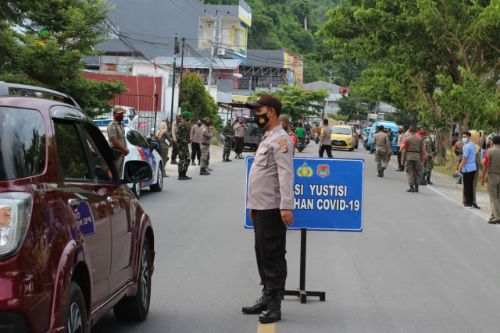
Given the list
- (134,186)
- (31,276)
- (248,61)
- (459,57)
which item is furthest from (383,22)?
(248,61)

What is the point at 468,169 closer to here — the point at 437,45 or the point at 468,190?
the point at 468,190

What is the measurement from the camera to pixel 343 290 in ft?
27.7

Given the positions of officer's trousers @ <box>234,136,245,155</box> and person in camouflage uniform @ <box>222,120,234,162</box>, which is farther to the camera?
officer's trousers @ <box>234,136,245,155</box>

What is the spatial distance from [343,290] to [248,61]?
3556 inches

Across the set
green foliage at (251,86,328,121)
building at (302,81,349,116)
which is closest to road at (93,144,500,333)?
green foliage at (251,86,328,121)

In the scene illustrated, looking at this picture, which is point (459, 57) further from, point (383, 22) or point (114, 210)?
point (114, 210)

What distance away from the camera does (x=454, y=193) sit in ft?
76.0

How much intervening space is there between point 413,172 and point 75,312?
749 inches

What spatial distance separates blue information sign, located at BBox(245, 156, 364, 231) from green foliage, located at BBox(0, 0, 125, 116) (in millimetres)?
10483

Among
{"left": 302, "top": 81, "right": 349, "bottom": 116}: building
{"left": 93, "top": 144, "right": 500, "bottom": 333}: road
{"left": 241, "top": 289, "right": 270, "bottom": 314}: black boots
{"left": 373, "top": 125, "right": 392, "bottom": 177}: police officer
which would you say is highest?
{"left": 302, "top": 81, "right": 349, "bottom": 116}: building

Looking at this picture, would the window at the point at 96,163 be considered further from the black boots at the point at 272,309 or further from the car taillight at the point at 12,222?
the black boots at the point at 272,309

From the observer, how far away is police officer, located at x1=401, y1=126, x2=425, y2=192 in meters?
22.6

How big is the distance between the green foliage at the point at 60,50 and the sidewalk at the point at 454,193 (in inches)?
349

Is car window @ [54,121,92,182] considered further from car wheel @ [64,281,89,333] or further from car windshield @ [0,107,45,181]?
car wheel @ [64,281,89,333]
